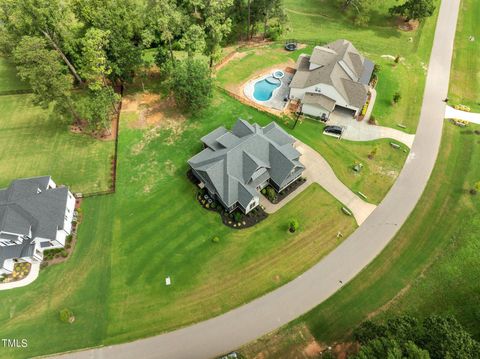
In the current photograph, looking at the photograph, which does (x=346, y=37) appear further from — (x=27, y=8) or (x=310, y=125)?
(x=27, y=8)

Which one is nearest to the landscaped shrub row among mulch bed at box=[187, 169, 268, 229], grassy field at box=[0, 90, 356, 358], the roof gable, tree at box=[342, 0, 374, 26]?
mulch bed at box=[187, 169, 268, 229]

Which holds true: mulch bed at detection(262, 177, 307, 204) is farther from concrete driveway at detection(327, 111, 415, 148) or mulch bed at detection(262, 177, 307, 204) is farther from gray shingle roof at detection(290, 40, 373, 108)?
gray shingle roof at detection(290, 40, 373, 108)

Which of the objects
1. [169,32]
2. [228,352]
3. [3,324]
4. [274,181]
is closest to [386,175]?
[274,181]

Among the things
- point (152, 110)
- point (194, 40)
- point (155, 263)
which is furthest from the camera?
point (152, 110)

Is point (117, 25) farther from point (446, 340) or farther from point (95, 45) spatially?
point (446, 340)

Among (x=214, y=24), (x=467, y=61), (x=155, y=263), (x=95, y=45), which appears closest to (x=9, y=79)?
(x=95, y=45)
